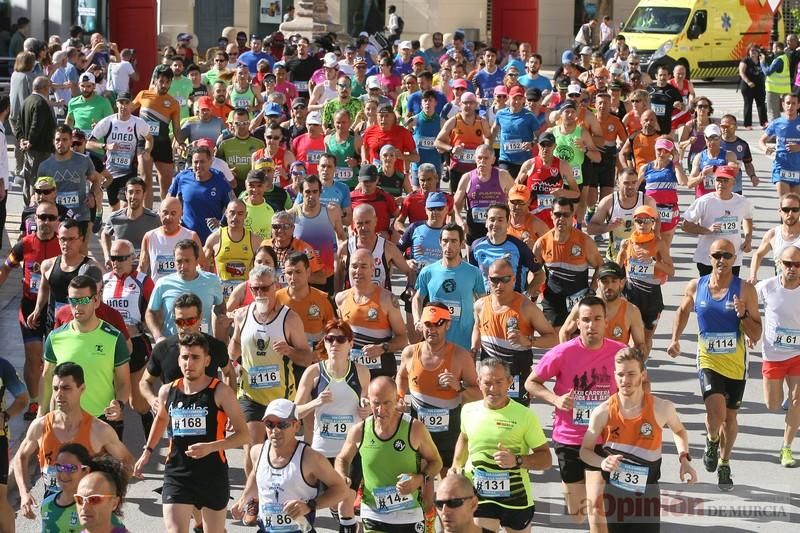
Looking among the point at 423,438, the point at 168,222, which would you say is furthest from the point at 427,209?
the point at 423,438

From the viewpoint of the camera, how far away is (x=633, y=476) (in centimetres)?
845

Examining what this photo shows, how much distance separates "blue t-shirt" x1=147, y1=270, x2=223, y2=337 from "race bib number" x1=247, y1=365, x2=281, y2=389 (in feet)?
2.85

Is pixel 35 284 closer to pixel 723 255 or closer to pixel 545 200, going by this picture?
pixel 723 255

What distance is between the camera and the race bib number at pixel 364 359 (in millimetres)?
10312

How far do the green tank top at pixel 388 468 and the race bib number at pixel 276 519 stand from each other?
485 millimetres

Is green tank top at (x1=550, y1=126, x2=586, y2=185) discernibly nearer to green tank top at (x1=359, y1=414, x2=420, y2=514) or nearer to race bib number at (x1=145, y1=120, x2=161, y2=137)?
race bib number at (x1=145, y1=120, x2=161, y2=137)

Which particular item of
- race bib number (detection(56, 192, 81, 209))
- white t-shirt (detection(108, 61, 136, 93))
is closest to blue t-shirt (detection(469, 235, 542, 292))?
race bib number (detection(56, 192, 81, 209))

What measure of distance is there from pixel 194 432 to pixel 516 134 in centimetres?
970

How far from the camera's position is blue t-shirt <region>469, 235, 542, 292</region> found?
11852mm

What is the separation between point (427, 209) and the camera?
12.7 m

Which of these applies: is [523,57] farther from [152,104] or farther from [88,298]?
[88,298]

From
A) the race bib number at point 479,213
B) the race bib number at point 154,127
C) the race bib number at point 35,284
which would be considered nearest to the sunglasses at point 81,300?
the race bib number at point 35,284

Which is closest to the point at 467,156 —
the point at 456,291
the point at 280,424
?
the point at 456,291

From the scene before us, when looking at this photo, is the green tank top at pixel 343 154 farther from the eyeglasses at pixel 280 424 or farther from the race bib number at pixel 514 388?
the eyeglasses at pixel 280 424
